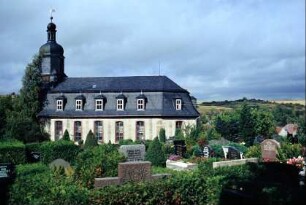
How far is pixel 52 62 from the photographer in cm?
5094

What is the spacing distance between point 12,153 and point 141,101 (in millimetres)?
18489

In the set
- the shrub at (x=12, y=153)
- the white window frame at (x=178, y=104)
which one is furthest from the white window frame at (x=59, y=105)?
the shrub at (x=12, y=153)

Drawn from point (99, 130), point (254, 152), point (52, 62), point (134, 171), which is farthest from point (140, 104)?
point (134, 171)

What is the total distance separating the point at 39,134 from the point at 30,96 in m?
6.36

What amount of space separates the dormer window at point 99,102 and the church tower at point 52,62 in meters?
7.55

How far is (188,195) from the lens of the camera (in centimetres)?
1491

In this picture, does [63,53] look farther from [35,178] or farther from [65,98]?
[35,178]

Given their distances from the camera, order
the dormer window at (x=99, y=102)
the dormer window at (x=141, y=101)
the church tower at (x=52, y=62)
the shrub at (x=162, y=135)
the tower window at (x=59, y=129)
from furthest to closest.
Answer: the church tower at (x=52, y=62) → the tower window at (x=59, y=129) → the dormer window at (x=99, y=102) → the dormer window at (x=141, y=101) → the shrub at (x=162, y=135)

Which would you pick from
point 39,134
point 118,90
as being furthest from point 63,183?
point 118,90

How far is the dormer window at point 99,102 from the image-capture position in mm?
46000

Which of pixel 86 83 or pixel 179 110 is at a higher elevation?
pixel 86 83

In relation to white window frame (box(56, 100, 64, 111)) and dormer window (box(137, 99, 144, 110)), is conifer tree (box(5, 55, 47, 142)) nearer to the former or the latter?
white window frame (box(56, 100, 64, 111))

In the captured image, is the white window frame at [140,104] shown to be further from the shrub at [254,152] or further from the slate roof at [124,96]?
the shrub at [254,152]

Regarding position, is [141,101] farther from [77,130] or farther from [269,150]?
Answer: [269,150]
